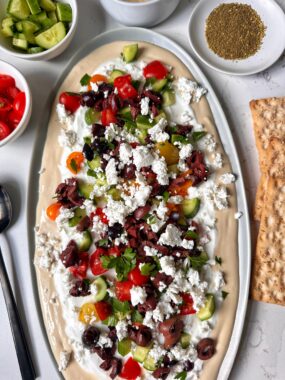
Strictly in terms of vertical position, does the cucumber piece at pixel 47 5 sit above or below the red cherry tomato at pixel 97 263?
above

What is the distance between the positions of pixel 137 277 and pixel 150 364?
430 millimetres

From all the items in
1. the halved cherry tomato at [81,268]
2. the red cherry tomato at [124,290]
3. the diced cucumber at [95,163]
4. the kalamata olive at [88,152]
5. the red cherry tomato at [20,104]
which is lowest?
the red cherry tomato at [124,290]

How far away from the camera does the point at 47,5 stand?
→ 299 cm

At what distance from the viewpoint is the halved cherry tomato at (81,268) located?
2.84 meters

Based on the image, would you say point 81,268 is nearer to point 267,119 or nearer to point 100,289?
point 100,289

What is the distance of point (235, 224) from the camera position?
282 cm

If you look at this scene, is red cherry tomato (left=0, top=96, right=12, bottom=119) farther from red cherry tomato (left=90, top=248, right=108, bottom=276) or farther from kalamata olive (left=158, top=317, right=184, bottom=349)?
kalamata olive (left=158, top=317, right=184, bottom=349)

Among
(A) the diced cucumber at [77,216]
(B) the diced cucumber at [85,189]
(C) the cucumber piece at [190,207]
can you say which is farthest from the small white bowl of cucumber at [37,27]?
(C) the cucumber piece at [190,207]

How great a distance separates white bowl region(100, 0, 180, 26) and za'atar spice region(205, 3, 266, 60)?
25 centimetres

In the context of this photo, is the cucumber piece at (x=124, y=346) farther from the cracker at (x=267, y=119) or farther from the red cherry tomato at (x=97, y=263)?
the cracker at (x=267, y=119)

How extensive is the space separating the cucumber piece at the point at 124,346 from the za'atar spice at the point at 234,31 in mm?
1597

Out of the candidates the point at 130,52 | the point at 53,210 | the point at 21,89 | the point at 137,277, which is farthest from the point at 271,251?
the point at 21,89

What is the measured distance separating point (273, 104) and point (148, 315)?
4.16 feet

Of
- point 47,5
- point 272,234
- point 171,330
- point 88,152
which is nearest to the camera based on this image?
point 171,330
